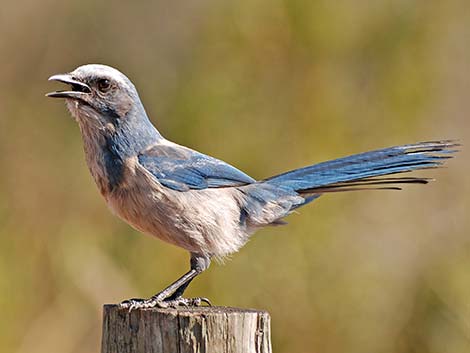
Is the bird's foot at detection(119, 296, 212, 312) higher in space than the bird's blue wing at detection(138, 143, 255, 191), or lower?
lower

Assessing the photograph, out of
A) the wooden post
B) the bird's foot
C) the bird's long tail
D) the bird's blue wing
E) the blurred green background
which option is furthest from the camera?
the blurred green background

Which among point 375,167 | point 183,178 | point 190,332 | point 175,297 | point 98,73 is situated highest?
point 98,73

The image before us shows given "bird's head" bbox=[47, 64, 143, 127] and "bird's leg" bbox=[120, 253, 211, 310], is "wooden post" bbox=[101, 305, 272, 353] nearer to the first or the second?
"bird's leg" bbox=[120, 253, 211, 310]

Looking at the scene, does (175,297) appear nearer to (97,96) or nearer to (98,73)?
(97,96)

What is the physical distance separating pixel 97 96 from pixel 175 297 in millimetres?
1034

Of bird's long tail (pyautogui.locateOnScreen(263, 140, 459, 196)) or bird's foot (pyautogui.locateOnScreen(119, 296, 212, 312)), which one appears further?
bird's long tail (pyautogui.locateOnScreen(263, 140, 459, 196))

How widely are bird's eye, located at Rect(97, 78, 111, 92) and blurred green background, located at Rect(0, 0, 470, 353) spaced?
1859 millimetres

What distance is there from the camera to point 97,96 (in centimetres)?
485

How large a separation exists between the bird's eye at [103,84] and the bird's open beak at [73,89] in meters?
0.05

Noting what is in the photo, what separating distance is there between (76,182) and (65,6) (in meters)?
1.62

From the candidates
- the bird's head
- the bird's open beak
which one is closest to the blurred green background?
the bird's head

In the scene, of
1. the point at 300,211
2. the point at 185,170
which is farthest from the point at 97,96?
the point at 300,211

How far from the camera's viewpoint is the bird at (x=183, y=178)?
4.68 meters

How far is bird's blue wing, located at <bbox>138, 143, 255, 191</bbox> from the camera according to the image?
4.78 m
